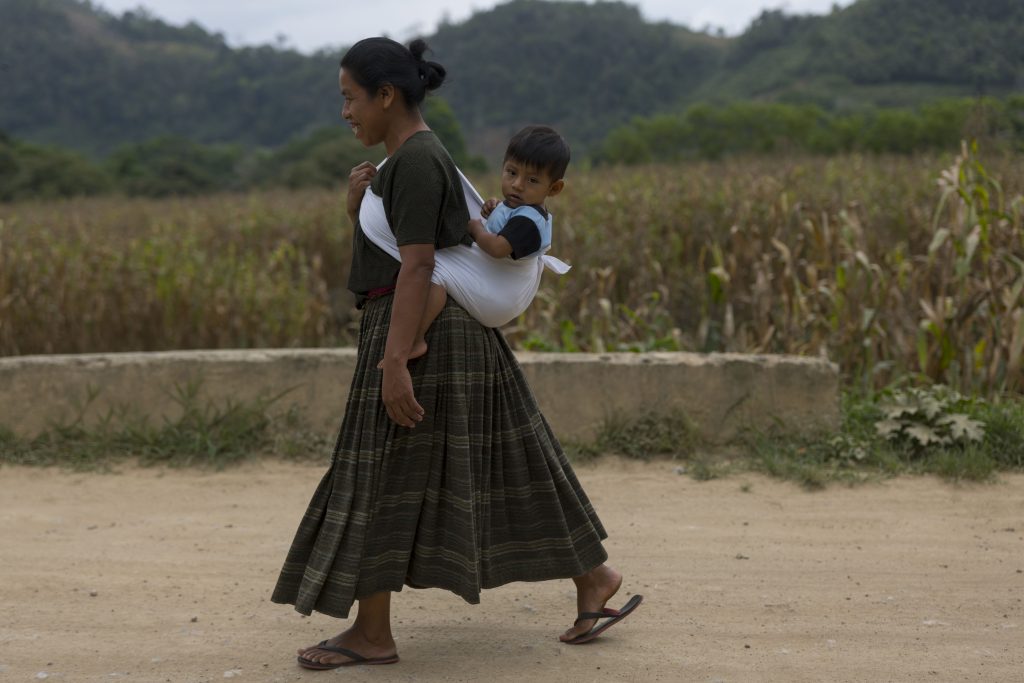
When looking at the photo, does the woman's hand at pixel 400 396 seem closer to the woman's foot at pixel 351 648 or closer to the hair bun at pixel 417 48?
the woman's foot at pixel 351 648

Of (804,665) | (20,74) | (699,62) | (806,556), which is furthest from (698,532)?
(20,74)

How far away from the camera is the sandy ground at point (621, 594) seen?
117 inches

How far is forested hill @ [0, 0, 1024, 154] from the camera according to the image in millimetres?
29969

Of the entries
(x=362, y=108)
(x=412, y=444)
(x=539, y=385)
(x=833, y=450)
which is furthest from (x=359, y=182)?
(x=833, y=450)

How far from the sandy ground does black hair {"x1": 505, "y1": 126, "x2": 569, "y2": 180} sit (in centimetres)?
126

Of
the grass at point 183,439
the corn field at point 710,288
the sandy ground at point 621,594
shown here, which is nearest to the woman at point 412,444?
the sandy ground at point 621,594

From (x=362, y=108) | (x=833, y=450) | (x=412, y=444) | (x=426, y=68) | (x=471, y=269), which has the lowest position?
(x=833, y=450)

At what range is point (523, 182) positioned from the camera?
109 inches

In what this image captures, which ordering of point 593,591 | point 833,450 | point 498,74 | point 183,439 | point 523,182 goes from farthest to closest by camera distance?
point 498,74, point 183,439, point 833,450, point 593,591, point 523,182

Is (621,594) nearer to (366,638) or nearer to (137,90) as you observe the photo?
(366,638)

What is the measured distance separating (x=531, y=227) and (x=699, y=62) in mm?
41405

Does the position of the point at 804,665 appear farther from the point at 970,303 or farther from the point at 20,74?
the point at 20,74

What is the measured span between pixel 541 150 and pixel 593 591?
1179 mm

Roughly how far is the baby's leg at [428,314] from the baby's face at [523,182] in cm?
28
